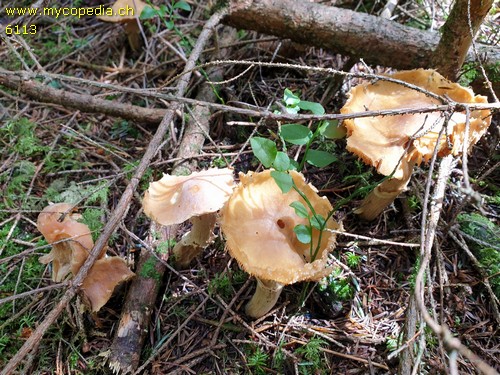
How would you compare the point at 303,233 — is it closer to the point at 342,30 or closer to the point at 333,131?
the point at 333,131

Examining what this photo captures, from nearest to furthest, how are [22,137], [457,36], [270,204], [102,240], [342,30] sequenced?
[270,204]
[102,240]
[457,36]
[342,30]
[22,137]

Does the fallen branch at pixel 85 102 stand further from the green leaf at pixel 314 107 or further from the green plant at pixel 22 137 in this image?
the green leaf at pixel 314 107

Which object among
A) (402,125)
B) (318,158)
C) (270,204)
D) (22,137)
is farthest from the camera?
(22,137)

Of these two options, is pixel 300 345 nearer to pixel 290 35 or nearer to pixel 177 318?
pixel 177 318

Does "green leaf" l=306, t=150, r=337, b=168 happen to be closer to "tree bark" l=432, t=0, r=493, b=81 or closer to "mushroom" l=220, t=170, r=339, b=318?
"mushroom" l=220, t=170, r=339, b=318

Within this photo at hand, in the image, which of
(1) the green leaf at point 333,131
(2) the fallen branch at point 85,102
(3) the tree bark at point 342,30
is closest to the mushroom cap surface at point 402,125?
(1) the green leaf at point 333,131

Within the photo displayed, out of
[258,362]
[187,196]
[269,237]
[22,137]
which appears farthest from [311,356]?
[22,137]

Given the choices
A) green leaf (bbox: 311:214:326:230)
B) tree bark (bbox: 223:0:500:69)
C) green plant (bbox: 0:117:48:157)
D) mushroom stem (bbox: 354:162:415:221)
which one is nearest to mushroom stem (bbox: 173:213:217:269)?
green leaf (bbox: 311:214:326:230)

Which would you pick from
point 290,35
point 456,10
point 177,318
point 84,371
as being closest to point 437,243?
point 456,10
